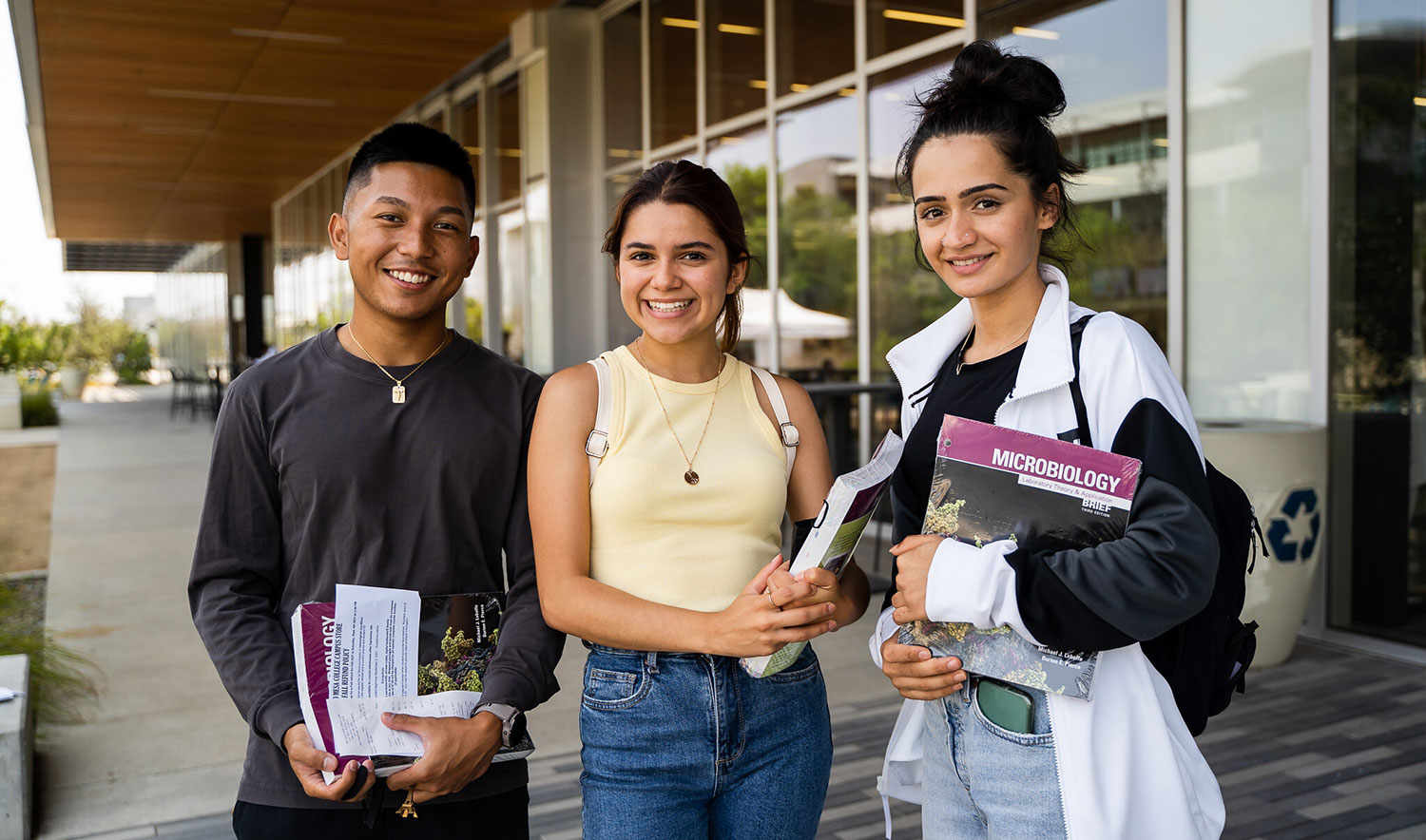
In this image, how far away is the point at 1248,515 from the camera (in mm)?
1472

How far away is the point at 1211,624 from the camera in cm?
144

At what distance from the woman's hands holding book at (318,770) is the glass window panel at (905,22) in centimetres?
580

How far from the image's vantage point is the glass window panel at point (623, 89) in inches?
393

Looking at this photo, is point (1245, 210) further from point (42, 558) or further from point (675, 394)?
point (42, 558)

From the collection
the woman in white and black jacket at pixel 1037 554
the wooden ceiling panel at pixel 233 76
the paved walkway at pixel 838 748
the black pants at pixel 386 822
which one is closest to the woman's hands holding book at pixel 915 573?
the woman in white and black jacket at pixel 1037 554

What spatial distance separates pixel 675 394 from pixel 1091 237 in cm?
454

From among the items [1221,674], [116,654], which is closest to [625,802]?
[1221,674]

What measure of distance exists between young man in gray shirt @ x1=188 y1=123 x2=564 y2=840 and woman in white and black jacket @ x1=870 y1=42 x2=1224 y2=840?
24.2 inches

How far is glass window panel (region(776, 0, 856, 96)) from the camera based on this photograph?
7.33 metres

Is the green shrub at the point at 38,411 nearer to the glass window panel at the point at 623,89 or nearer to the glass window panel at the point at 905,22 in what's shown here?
the glass window panel at the point at 623,89

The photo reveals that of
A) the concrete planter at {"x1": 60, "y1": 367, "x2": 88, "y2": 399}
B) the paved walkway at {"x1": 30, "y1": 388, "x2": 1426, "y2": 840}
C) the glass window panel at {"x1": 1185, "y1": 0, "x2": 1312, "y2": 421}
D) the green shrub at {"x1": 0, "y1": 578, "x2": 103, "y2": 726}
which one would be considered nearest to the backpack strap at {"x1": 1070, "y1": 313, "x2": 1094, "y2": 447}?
the paved walkway at {"x1": 30, "y1": 388, "x2": 1426, "y2": 840}

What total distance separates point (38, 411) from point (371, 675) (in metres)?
22.2

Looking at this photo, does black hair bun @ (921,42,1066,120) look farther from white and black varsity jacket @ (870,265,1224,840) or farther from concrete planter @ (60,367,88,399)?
concrete planter @ (60,367,88,399)

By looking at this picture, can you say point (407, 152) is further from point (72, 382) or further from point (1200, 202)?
point (72, 382)
